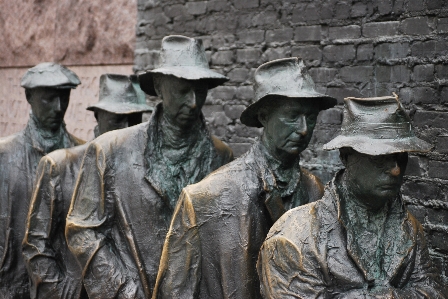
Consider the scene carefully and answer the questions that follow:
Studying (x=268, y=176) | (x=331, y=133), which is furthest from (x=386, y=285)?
(x=331, y=133)

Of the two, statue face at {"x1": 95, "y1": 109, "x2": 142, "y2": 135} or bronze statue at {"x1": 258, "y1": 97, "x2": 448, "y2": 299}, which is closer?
bronze statue at {"x1": 258, "y1": 97, "x2": 448, "y2": 299}

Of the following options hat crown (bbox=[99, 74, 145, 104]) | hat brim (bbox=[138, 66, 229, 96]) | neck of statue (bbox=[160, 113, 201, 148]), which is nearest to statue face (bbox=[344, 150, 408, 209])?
hat brim (bbox=[138, 66, 229, 96])

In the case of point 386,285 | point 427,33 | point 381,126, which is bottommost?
point 386,285

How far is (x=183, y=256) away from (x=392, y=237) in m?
1.13

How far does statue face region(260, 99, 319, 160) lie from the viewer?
4.20m

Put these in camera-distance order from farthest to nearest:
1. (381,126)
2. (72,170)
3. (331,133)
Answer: (331,133)
(72,170)
(381,126)

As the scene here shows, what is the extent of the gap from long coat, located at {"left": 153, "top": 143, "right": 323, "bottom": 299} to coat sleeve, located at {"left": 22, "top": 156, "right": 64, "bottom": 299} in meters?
1.47

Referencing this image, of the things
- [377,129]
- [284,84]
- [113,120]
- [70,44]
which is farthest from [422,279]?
[70,44]

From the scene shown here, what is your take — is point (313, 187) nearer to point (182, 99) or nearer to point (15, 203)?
point (182, 99)

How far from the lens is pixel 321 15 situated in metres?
6.70

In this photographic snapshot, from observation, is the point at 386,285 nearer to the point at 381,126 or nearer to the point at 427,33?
the point at 381,126

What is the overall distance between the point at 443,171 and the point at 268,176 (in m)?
1.93

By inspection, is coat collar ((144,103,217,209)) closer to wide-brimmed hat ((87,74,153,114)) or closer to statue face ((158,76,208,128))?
statue face ((158,76,208,128))

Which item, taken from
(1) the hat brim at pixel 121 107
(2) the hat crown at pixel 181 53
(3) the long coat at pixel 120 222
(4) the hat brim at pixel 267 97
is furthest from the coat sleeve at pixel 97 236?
(1) the hat brim at pixel 121 107
